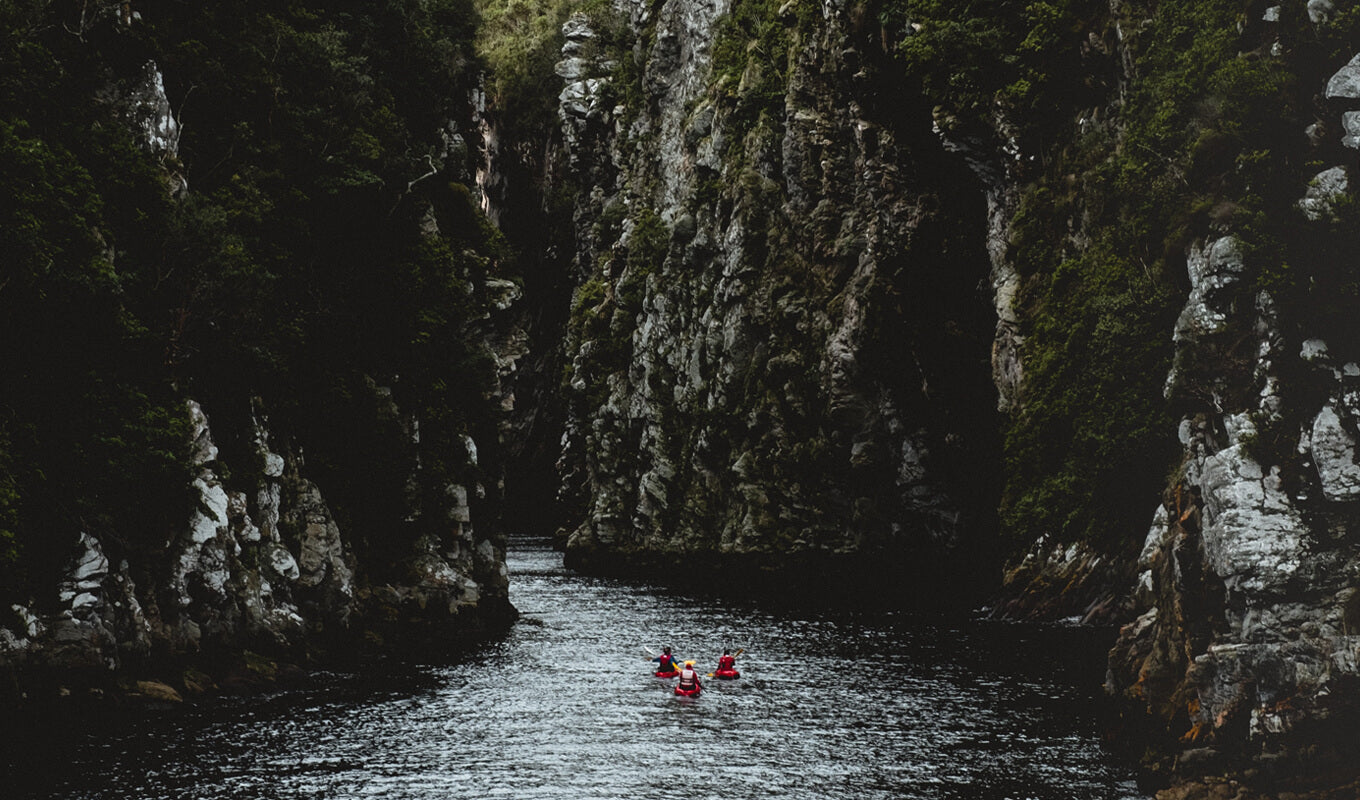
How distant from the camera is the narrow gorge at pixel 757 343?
100 feet

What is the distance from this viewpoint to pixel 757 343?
90250mm

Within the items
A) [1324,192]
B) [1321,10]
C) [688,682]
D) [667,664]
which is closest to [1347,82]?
[1324,192]

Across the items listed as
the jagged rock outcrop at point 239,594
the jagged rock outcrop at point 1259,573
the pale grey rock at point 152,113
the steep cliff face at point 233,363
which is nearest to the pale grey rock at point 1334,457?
the jagged rock outcrop at point 1259,573

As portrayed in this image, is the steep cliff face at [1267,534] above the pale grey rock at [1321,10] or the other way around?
the other way around

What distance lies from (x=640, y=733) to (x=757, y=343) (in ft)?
183

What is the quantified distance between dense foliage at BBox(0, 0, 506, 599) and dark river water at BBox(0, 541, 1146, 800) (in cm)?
760

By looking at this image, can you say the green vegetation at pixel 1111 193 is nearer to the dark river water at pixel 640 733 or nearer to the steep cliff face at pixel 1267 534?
the steep cliff face at pixel 1267 534

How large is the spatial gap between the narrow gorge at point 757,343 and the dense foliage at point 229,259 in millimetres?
172

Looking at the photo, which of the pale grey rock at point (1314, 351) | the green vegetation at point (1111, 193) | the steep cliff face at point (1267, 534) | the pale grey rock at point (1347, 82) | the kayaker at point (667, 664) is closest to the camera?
the steep cliff face at point (1267, 534)

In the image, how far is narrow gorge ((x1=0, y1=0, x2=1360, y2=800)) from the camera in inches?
1202

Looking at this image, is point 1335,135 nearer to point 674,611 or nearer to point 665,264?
point 674,611

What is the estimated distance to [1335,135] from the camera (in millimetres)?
30609

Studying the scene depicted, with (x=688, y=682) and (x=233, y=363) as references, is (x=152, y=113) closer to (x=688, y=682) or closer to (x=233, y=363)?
(x=233, y=363)

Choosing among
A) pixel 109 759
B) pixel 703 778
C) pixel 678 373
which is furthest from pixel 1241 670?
pixel 678 373
